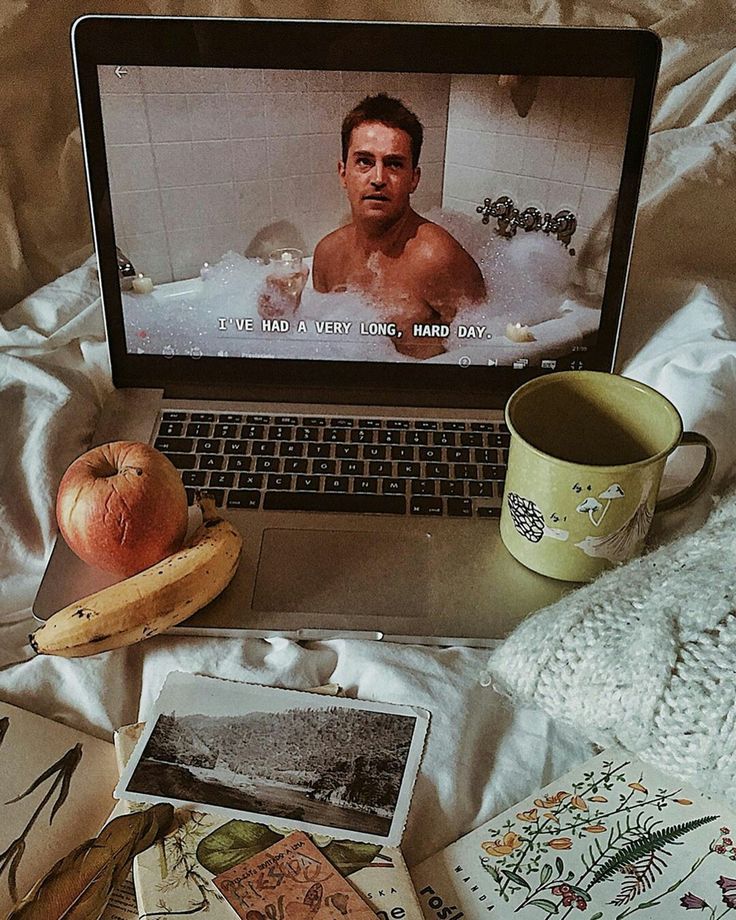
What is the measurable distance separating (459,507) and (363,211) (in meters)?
0.23

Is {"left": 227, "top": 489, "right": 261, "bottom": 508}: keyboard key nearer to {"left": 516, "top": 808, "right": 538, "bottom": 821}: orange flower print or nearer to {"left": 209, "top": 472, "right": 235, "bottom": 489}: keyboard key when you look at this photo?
{"left": 209, "top": 472, "right": 235, "bottom": 489}: keyboard key

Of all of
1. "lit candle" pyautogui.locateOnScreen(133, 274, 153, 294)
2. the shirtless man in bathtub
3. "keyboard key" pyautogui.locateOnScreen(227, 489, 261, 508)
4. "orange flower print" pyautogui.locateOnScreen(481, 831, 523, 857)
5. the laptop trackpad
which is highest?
the shirtless man in bathtub

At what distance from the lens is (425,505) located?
27.9 inches

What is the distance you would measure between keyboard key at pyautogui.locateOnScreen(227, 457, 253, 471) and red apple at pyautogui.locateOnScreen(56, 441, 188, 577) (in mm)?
98

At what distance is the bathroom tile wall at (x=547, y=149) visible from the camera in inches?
28.0

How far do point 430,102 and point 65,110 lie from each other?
41 cm

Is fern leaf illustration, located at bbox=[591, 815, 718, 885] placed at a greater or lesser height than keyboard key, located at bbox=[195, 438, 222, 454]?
lesser

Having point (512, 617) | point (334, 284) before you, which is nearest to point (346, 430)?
point (334, 284)

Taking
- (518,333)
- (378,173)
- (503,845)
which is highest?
(378,173)

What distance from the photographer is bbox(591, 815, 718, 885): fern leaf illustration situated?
0.50m

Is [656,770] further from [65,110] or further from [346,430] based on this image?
[65,110]

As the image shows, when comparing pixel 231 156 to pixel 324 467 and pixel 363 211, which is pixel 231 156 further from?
pixel 324 467

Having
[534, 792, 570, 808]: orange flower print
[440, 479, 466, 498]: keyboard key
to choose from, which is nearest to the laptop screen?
[440, 479, 466, 498]: keyboard key

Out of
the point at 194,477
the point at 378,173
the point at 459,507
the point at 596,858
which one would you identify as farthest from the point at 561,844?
the point at 378,173
